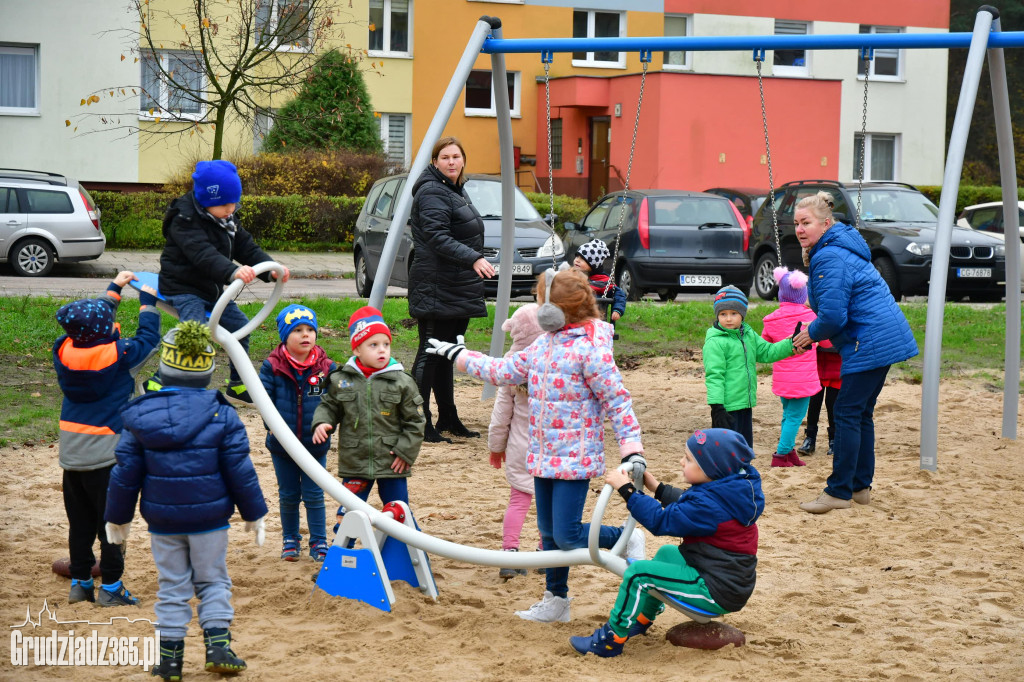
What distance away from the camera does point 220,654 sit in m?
4.31

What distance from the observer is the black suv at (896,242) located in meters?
16.5

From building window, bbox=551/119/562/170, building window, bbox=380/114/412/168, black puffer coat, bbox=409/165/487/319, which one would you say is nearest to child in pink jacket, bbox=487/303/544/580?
black puffer coat, bbox=409/165/487/319

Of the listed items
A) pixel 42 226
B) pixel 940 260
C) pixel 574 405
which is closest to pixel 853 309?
pixel 940 260

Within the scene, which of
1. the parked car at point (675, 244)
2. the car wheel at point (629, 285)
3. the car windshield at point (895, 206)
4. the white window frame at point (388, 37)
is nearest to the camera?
the parked car at point (675, 244)

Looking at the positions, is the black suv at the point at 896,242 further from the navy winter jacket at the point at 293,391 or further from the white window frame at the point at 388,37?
the white window frame at the point at 388,37

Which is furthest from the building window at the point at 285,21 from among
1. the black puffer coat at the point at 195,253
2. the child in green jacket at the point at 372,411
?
the child in green jacket at the point at 372,411

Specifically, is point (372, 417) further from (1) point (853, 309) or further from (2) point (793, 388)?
(2) point (793, 388)

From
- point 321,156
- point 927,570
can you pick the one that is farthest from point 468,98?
point 927,570

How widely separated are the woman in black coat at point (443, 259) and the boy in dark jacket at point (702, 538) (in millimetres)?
3295

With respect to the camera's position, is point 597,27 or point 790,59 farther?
point 790,59

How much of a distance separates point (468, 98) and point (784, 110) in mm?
8181

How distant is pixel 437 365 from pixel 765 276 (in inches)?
415

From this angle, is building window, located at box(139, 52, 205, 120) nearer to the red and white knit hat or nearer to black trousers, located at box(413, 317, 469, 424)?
black trousers, located at box(413, 317, 469, 424)

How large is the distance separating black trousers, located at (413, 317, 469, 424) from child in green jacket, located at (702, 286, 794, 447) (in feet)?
5.68
